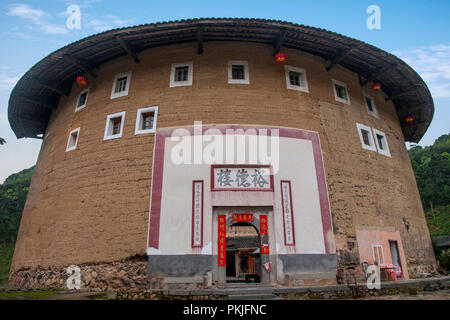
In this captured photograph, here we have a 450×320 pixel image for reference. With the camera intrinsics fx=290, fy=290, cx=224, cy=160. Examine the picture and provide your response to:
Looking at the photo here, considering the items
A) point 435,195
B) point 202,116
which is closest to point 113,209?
point 202,116

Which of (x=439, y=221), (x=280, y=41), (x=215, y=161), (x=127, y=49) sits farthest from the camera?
(x=439, y=221)

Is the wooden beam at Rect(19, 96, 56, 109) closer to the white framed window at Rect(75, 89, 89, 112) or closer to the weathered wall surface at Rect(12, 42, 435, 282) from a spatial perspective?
the weathered wall surface at Rect(12, 42, 435, 282)

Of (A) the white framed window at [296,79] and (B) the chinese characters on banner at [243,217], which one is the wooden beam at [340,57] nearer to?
(A) the white framed window at [296,79]

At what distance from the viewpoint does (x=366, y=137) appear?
11648 millimetres

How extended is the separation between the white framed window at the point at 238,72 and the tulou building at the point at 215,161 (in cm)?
5

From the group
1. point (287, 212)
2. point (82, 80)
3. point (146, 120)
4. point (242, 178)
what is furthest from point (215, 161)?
point (82, 80)

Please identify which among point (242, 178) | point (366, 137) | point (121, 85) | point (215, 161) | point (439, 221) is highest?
point (121, 85)

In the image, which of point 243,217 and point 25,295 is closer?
point 25,295

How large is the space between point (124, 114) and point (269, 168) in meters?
5.56

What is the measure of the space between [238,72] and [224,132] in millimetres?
2827

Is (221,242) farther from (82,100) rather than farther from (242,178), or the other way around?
(82,100)

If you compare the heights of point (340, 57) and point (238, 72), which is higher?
point (340, 57)

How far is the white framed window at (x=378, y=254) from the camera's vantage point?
31.1ft

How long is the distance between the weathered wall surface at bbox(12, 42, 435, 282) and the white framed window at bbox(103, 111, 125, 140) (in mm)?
229
